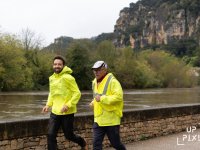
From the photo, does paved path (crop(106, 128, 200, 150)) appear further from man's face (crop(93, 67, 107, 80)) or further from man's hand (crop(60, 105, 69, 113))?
man's face (crop(93, 67, 107, 80))

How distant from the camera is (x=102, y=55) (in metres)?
85.4

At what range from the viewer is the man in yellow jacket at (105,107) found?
6.39m

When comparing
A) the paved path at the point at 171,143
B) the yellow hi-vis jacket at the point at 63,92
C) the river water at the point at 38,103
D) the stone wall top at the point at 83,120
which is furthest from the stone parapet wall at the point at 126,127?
the river water at the point at 38,103

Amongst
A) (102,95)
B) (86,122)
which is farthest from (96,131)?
(86,122)

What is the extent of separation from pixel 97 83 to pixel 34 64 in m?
69.2

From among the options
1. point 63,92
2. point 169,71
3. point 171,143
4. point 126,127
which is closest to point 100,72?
point 63,92

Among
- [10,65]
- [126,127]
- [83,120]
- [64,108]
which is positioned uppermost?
[10,65]

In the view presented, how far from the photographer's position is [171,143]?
31.8 feet

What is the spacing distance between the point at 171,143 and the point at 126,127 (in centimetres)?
109

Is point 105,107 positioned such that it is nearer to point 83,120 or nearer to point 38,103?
point 83,120

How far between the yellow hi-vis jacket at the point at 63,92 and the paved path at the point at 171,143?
8.32 feet

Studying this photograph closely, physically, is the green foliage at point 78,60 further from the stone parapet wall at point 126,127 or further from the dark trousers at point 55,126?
the dark trousers at point 55,126

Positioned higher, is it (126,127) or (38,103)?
(126,127)

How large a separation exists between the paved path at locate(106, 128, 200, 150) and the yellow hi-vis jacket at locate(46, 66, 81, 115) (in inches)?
99.9
